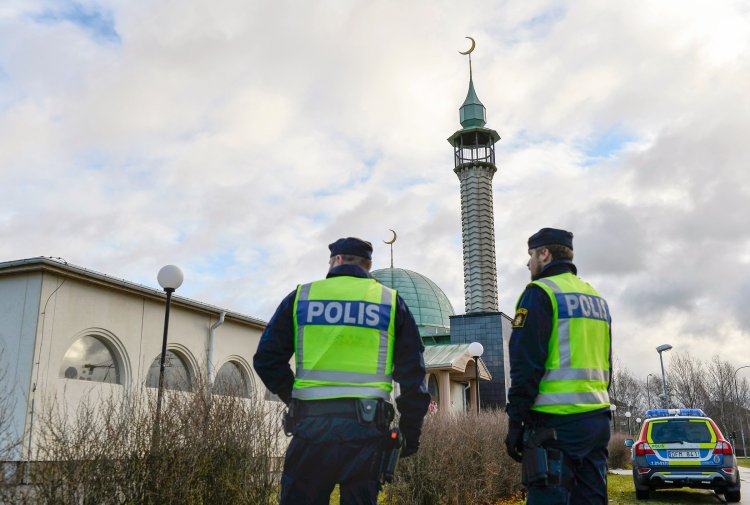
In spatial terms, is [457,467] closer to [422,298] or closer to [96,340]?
[96,340]

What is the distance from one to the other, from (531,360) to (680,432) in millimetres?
9832

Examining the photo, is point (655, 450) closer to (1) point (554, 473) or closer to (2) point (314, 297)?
(1) point (554, 473)

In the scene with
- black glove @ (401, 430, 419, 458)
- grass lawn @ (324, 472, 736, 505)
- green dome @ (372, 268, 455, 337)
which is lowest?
grass lawn @ (324, 472, 736, 505)

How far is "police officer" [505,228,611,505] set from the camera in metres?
4.01

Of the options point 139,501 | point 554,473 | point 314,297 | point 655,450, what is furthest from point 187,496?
point 655,450

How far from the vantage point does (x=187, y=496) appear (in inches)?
228

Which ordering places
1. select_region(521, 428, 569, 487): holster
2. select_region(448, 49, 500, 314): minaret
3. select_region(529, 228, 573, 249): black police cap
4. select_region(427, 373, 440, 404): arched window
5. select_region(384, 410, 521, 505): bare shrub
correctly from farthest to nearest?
select_region(448, 49, 500, 314): minaret → select_region(427, 373, 440, 404): arched window → select_region(384, 410, 521, 505): bare shrub → select_region(529, 228, 573, 249): black police cap → select_region(521, 428, 569, 487): holster

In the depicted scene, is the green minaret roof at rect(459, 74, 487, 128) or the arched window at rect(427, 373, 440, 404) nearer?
the arched window at rect(427, 373, 440, 404)

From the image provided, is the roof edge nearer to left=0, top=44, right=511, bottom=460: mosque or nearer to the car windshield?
left=0, top=44, right=511, bottom=460: mosque

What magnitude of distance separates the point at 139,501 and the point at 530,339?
366cm

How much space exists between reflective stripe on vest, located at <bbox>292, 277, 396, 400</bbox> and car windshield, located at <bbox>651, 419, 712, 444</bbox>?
10.4 metres

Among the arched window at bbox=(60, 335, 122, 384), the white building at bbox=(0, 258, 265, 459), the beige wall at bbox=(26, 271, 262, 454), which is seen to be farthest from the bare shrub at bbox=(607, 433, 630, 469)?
the arched window at bbox=(60, 335, 122, 384)

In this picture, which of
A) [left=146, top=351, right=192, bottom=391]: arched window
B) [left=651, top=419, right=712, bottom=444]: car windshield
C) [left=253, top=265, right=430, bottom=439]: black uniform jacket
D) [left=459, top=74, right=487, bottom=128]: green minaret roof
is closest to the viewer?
[left=253, top=265, right=430, bottom=439]: black uniform jacket

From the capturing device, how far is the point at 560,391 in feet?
13.5
